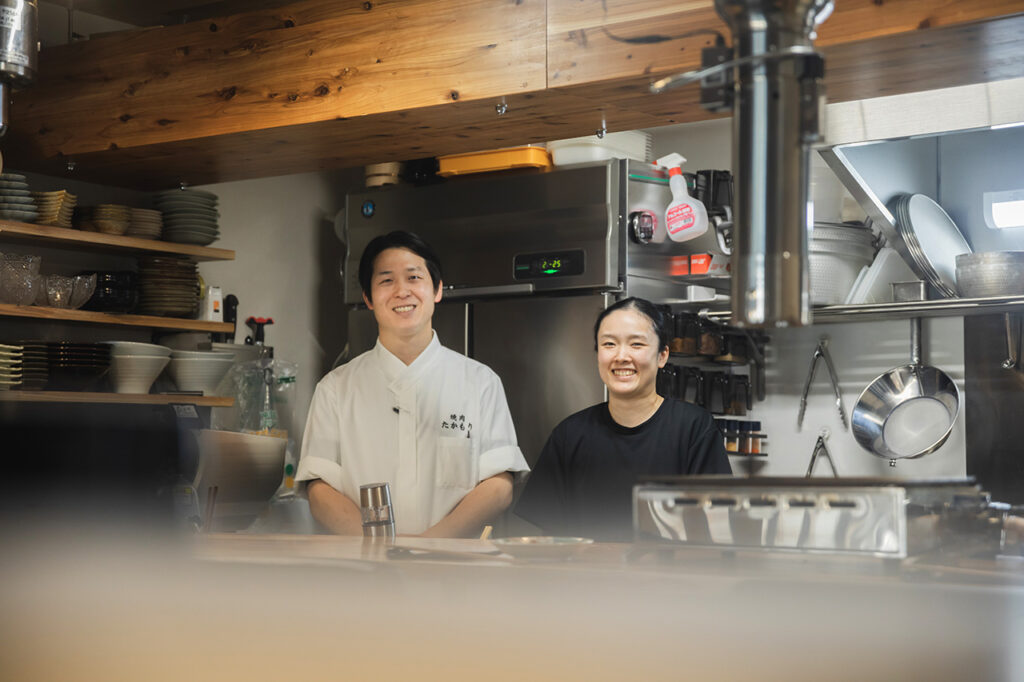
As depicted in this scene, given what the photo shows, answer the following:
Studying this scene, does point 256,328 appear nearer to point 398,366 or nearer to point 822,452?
point 398,366

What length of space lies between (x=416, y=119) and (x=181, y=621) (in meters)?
2.15

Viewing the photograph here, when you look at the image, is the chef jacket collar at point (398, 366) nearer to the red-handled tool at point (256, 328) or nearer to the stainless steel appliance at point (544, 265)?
the stainless steel appliance at point (544, 265)

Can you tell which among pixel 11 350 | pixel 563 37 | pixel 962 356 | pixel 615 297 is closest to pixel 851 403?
pixel 962 356

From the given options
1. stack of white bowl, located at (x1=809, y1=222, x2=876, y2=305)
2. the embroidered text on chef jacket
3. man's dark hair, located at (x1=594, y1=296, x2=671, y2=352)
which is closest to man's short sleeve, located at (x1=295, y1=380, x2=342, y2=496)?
the embroidered text on chef jacket

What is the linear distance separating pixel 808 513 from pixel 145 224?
10.5 ft

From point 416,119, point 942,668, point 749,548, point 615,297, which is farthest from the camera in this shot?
point 615,297

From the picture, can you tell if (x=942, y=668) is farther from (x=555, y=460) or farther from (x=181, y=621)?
(x=555, y=460)

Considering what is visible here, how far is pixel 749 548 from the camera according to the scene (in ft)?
3.85

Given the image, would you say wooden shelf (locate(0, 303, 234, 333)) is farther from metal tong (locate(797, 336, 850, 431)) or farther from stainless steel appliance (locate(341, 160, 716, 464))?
metal tong (locate(797, 336, 850, 431))

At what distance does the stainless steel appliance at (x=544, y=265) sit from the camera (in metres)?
3.81

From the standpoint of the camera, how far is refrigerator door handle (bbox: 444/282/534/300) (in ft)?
13.0

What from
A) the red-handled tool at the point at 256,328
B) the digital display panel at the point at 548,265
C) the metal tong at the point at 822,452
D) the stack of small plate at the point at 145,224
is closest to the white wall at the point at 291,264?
the red-handled tool at the point at 256,328

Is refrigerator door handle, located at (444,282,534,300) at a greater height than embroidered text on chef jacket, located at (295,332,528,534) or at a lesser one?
greater

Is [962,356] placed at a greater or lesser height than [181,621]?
greater
